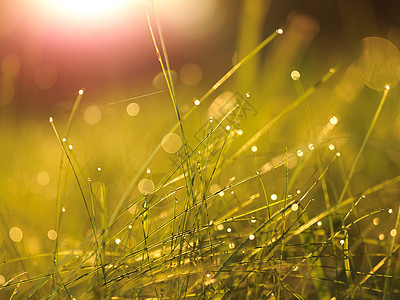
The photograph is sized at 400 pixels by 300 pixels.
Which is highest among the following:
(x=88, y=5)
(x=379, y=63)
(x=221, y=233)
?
(x=88, y=5)

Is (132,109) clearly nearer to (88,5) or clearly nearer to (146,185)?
(88,5)

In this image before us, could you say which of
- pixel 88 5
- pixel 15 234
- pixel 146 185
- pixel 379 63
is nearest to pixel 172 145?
pixel 146 185

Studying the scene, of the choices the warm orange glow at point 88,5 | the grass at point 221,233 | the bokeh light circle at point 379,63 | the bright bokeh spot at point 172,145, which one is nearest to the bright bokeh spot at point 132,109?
the bright bokeh spot at point 172,145

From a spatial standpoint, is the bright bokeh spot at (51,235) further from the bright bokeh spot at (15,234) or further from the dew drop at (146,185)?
the dew drop at (146,185)

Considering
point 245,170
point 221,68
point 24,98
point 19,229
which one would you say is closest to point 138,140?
point 245,170

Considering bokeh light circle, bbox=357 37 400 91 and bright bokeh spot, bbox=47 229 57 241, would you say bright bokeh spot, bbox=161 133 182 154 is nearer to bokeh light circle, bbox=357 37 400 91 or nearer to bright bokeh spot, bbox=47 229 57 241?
bright bokeh spot, bbox=47 229 57 241

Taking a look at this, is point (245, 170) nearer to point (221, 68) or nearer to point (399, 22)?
point (221, 68)
